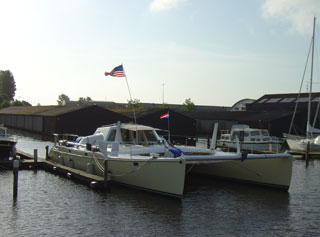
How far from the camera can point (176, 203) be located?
17531 millimetres

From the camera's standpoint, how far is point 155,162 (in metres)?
18.1

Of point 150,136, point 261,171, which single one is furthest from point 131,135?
point 261,171

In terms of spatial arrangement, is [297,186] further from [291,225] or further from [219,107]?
[219,107]

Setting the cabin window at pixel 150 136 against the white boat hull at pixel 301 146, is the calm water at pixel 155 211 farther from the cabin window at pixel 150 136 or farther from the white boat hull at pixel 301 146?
the white boat hull at pixel 301 146

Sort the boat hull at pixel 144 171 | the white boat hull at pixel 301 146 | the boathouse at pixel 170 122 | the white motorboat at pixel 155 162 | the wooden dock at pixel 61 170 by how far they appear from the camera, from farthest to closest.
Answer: the boathouse at pixel 170 122, the white boat hull at pixel 301 146, the wooden dock at pixel 61 170, the white motorboat at pixel 155 162, the boat hull at pixel 144 171

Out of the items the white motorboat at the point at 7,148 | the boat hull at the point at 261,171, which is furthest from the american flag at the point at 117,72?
the white motorboat at the point at 7,148

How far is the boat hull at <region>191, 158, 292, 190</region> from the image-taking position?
20.7 m

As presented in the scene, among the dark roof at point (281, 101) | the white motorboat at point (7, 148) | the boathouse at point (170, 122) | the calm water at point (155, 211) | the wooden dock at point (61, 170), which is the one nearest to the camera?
the calm water at point (155, 211)

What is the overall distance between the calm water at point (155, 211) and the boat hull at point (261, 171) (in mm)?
531

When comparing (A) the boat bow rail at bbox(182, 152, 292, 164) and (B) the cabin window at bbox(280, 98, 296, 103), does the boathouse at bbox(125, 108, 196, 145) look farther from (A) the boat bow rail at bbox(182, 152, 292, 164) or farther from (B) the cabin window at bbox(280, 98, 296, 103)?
(A) the boat bow rail at bbox(182, 152, 292, 164)

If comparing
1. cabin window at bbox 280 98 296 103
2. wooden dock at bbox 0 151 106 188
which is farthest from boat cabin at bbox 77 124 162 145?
cabin window at bbox 280 98 296 103

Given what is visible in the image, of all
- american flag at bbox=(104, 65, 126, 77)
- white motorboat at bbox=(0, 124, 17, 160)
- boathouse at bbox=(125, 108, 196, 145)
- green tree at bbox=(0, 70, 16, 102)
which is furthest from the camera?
green tree at bbox=(0, 70, 16, 102)

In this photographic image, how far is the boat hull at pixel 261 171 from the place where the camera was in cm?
2066

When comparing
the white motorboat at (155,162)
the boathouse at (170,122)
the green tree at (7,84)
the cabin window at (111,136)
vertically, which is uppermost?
the green tree at (7,84)
